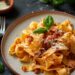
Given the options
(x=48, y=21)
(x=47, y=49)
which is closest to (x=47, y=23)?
(x=48, y=21)

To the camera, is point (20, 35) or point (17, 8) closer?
point (20, 35)

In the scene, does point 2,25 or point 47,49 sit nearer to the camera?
point 47,49

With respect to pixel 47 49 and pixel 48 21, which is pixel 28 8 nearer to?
pixel 48 21

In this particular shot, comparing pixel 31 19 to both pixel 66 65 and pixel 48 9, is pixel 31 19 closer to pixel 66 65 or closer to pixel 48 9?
pixel 48 9

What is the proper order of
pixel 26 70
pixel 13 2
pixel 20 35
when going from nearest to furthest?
pixel 26 70 → pixel 20 35 → pixel 13 2

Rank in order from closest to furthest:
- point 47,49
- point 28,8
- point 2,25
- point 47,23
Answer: point 47,49, point 47,23, point 2,25, point 28,8

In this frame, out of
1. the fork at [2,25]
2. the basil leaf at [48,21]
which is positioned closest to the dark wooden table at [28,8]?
the fork at [2,25]

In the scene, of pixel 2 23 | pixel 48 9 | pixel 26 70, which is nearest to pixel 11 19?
pixel 2 23
